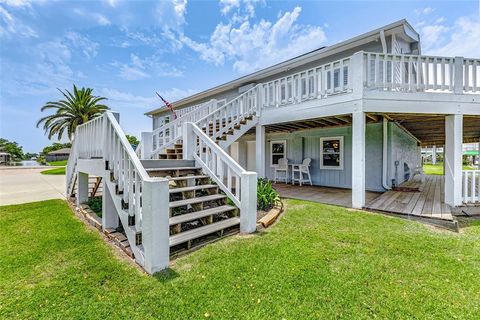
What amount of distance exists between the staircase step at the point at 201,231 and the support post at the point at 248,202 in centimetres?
20

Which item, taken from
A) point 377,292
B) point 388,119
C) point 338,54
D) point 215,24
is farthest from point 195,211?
point 215,24

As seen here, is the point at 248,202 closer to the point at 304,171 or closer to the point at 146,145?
the point at 146,145

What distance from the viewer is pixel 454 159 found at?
552 cm

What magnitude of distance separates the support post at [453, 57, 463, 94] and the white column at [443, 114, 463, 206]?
638mm

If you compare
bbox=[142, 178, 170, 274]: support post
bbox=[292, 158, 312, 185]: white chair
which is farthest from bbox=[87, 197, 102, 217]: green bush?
bbox=[292, 158, 312, 185]: white chair

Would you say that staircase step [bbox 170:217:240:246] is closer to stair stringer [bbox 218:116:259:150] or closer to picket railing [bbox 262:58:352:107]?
stair stringer [bbox 218:116:259:150]

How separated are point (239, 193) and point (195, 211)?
892 millimetres

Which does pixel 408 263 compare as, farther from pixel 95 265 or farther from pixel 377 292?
pixel 95 265

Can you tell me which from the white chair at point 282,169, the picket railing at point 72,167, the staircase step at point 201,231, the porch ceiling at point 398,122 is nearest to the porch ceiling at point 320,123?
the porch ceiling at point 398,122

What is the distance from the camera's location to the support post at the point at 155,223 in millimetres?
2638

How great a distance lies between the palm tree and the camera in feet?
64.2

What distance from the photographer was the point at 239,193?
14.5ft

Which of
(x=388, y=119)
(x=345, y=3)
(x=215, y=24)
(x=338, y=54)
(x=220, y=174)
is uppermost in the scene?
(x=215, y=24)

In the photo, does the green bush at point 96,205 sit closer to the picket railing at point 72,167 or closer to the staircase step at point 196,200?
the picket railing at point 72,167
